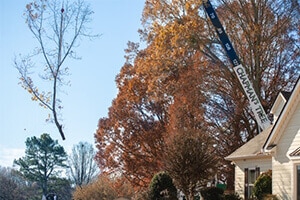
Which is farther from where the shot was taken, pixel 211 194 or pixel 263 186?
pixel 211 194

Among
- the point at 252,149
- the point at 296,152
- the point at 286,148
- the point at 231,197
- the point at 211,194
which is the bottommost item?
the point at 231,197

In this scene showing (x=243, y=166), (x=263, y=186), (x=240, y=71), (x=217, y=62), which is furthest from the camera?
(x=217, y=62)

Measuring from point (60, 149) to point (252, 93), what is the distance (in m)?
41.5

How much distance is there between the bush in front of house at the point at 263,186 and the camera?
64.3 ft

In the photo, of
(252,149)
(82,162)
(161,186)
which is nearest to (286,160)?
(252,149)

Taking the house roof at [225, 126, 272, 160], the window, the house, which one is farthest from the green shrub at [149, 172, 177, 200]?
the house

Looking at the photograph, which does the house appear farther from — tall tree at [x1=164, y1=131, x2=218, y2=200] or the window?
tall tree at [x1=164, y1=131, x2=218, y2=200]

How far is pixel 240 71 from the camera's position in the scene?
26.8 metres

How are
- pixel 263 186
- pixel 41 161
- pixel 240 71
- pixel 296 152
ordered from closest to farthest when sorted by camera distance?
pixel 296 152 → pixel 263 186 → pixel 240 71 → pixel 41 161

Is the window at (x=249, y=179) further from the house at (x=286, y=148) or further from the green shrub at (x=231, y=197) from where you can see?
the house at (x=286, y=148)

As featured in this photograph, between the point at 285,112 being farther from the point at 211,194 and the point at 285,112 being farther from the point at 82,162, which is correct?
the point at 82,162

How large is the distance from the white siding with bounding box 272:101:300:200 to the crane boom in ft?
24.6

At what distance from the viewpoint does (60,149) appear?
209 feet

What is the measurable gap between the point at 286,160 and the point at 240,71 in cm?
973
